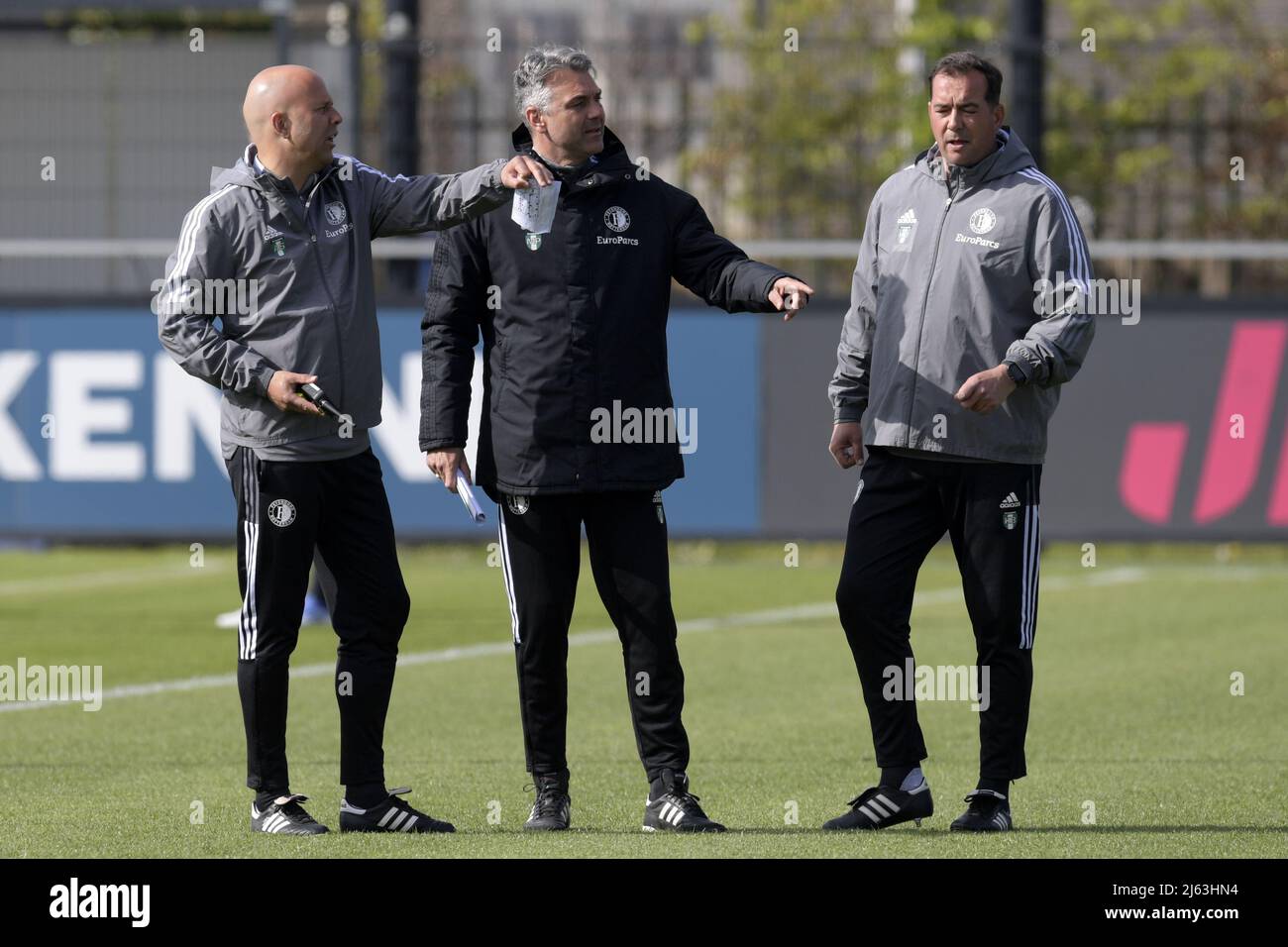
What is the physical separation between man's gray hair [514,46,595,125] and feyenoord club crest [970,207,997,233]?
3.96 ft

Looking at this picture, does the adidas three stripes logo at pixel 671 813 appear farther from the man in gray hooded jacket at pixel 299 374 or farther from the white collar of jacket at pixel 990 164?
the white collar of jacket at pixel 990 164

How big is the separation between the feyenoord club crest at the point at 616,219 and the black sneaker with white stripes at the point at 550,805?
1627mm

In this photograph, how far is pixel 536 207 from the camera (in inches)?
252

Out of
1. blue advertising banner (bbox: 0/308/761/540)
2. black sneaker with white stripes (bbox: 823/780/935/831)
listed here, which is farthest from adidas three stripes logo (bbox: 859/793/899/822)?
blue advertising banner (bbox: 0/308/761/540)

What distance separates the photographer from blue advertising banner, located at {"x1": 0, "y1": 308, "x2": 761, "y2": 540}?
44.2 ft

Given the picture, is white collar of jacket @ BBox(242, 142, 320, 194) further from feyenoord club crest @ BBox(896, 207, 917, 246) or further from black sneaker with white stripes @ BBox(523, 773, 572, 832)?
black sneaker with white stripes @ BBox(523, 773, 572, 832)

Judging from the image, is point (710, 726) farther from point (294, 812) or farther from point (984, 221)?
point (984, 221)

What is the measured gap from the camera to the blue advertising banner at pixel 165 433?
530 inches

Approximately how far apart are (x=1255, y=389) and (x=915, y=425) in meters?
7.52

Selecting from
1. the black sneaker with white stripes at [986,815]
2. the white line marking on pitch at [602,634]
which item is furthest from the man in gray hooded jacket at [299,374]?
the white line marking on pitch at [602,634]

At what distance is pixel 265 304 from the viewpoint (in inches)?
251

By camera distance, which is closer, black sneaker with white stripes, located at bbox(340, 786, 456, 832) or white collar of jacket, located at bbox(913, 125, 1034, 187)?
black sneaker with white stripes, located at bbox(340, 786, 456, 832)

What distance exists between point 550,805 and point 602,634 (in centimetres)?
524

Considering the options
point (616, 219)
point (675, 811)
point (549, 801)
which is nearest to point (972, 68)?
point (616, 219)
